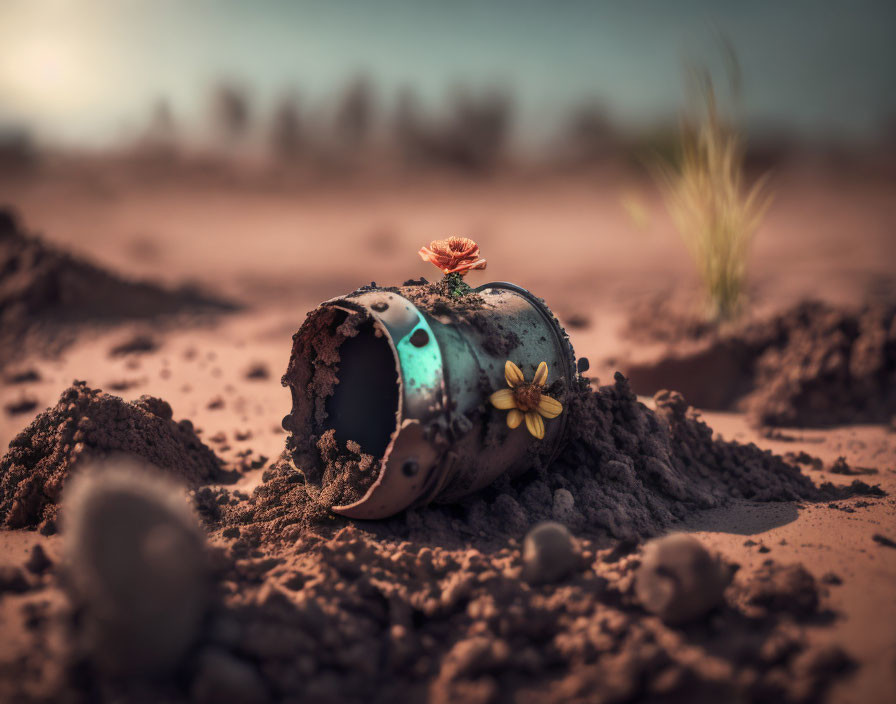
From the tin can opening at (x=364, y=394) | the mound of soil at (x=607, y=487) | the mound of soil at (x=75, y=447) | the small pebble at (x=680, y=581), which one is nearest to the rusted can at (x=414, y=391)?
the tin can opening at (x=364, y=394)

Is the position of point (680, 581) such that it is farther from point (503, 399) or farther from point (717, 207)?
point (717, 207)

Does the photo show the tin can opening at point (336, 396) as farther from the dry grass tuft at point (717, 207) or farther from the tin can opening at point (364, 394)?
the dry grass tuft at point (717, 207)

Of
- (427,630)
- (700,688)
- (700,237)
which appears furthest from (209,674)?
(700,237)

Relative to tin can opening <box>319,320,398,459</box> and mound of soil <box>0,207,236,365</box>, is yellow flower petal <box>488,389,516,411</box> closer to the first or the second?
tin can opening <box>319,320,398,459</box>

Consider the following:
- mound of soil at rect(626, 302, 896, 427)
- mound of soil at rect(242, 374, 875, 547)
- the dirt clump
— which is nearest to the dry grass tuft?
mound of soil at rect(626, 302, 896, 427)

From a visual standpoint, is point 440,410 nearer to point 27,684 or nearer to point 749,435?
point 27,684

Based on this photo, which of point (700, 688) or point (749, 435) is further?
point (749, 435)
